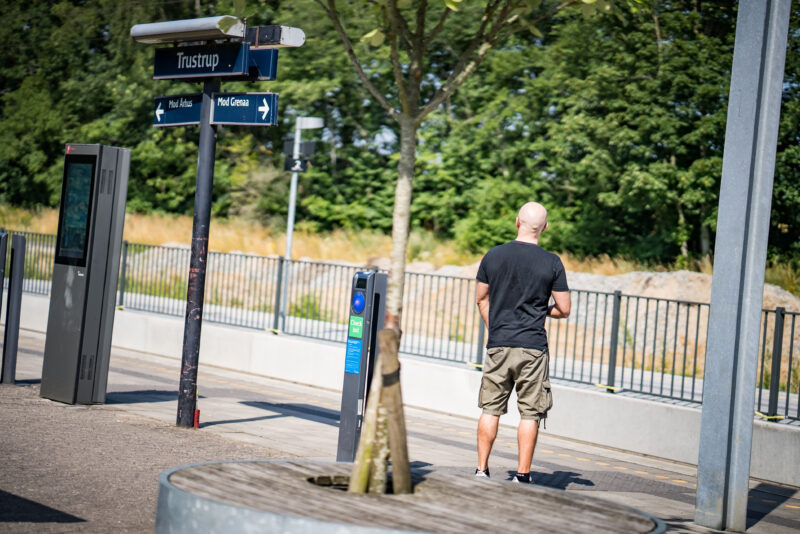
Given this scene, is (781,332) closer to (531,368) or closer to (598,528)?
(531,368)

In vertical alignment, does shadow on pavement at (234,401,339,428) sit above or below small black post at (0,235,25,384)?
below

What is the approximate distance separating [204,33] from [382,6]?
352 centimetres

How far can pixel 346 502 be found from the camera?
3584mm

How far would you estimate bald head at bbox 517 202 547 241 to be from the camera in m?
Result: 6.04

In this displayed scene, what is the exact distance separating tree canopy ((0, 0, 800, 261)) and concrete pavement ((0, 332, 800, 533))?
1149 cm

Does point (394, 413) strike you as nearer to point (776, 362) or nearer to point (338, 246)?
point (776, 362)

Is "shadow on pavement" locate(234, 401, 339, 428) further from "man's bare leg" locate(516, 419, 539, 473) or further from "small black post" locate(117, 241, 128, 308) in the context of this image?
"small black post" locate(117, 241, 128, 308)

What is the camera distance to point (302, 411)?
1009 cm

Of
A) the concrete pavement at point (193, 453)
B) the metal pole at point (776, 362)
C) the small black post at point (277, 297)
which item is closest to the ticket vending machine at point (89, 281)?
the concrete pavement at point (193, 453)

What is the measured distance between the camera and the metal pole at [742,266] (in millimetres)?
5953

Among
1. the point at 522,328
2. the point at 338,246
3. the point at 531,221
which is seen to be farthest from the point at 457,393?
the point at 338,246

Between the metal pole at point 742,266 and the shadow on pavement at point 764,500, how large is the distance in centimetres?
61

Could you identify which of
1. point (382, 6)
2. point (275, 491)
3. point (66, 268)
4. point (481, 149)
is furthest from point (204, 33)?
point (481, 149)

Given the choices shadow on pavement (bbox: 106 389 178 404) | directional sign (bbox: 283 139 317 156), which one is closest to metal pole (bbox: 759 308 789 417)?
shadow on pavement (bbox: 106 389 178 404)
